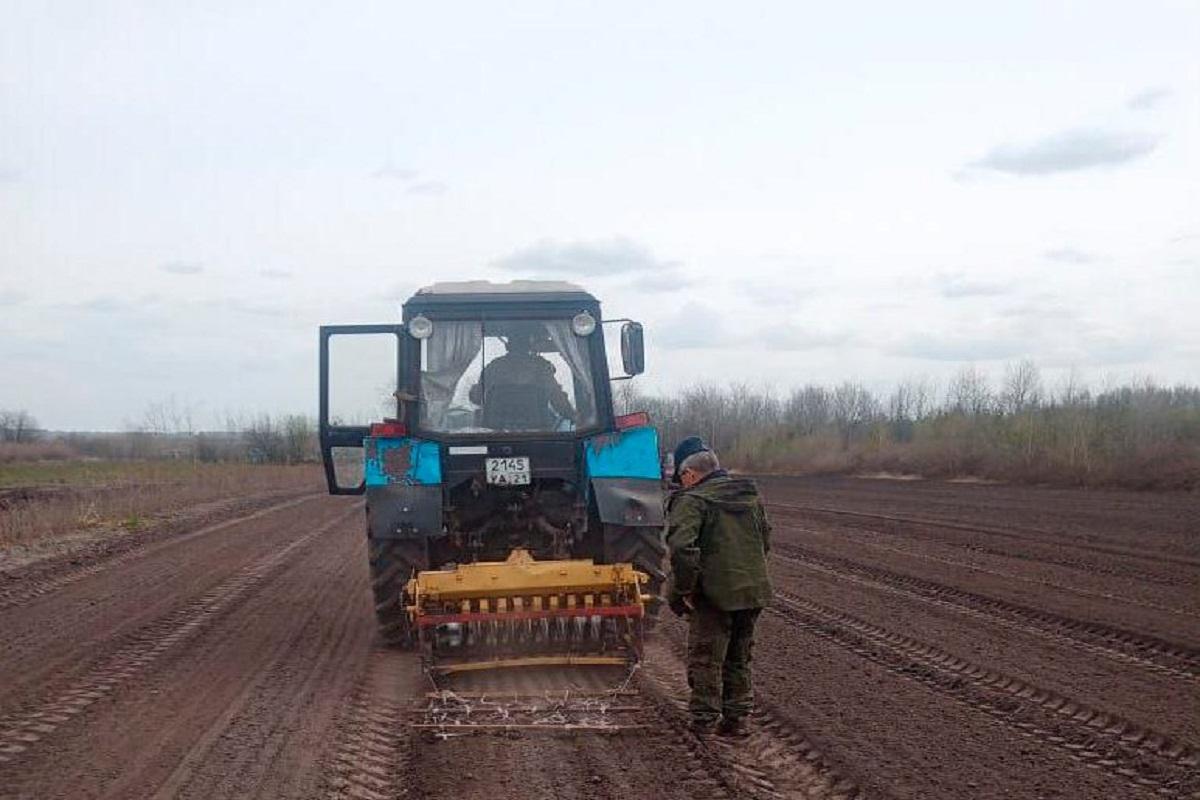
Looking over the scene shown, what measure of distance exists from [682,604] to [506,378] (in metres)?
2.93

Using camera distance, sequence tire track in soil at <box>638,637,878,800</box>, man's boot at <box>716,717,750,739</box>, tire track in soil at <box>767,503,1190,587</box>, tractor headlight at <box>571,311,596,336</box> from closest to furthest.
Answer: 1. tire track in soil at <box>638,637,878,800</box>
2. man's boot at <box>716,717,750,739</box>
3. tractor headlight at <box>571,311,596,336</box>
4. tire track in soil at <box>767,503,1190,587</box>

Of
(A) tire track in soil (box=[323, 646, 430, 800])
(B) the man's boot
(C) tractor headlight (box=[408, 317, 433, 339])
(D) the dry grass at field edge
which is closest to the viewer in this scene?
(A) tire track in soil (box=[323, 646, 430, 800])

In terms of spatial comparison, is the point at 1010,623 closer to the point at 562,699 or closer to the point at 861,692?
the point at 861,692

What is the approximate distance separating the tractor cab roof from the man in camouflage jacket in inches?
105

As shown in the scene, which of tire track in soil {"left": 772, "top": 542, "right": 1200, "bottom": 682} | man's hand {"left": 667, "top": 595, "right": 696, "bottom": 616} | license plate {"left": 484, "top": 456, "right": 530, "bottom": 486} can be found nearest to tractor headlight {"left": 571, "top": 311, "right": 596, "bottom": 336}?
license plate {"left": 484, "top": 456, "right": 530, "bottom": 486}

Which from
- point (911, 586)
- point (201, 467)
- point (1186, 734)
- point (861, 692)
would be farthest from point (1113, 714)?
point (201, 467)

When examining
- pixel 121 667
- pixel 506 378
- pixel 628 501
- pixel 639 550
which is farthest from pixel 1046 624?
pixel 121 667

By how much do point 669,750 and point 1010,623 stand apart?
190 inches

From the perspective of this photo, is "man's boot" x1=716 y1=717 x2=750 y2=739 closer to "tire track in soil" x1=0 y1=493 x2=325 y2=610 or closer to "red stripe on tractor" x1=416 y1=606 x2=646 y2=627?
"red stripe on tractor" x1=416 y1=606 x2=646 y2=627

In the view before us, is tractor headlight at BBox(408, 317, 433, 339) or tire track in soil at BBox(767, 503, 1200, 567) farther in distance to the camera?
tire track in soil at BBox(767, 503, 1200, 567)

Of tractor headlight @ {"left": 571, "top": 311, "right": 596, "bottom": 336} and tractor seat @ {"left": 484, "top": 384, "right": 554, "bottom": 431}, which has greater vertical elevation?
tractor headlight @ {"left": 571, "top": 311, "right": 596, "bottom": 336}

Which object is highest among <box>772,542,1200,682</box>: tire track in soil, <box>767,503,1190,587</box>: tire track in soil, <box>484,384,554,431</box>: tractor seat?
<box>484,384,554,431</box>: tractor seat

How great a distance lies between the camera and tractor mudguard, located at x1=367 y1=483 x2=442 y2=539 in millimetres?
8445

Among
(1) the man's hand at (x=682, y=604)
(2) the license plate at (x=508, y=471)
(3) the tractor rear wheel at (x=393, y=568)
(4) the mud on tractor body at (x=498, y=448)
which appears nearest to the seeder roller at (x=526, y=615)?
(4) the mud on tractor body at (x=498, y=448)
